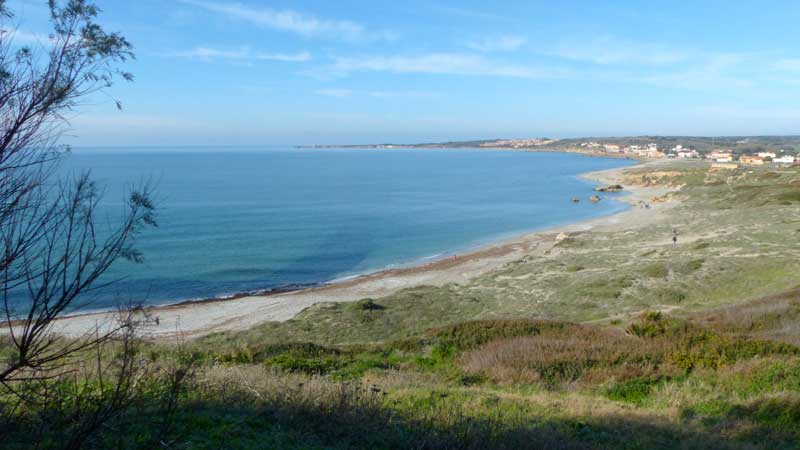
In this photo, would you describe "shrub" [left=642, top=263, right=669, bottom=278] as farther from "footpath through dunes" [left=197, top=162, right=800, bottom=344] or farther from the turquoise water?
the turquoise water

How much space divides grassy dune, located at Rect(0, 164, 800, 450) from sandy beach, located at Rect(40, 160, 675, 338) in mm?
3995

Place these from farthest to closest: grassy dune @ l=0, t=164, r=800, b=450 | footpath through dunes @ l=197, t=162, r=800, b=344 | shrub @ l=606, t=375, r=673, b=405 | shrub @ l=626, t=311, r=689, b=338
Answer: footpath through dunes @ l=197, t=162, r=800, b=344 → shrub @ l=626, t=311, r=689, b=338 → shrub @ l=606, t=375, r=673, b=405 → grassy dune @ l=0, t=164, r=800, b=450

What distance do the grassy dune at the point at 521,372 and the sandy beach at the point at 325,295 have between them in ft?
13.1

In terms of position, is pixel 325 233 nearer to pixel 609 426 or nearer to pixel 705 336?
pixel 705 336

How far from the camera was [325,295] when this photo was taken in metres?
31.0

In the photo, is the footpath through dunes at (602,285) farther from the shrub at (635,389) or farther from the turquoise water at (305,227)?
the turquoise water at (305,227)

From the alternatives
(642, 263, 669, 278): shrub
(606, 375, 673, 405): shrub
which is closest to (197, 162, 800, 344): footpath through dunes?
(642, 263, 669, 278): shrub

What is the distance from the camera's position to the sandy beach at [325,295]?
24734 mm

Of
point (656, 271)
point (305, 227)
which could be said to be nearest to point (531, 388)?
point (656, 271)

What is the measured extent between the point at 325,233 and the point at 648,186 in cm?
7004

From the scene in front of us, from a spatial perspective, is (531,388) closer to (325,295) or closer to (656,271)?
(656,271)

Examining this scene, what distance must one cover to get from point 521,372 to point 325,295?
2103 centimetres

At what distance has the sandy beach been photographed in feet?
81.1

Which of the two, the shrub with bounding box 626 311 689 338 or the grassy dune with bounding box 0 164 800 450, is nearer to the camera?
the grassy dune with bounding box 0 164 800 450
